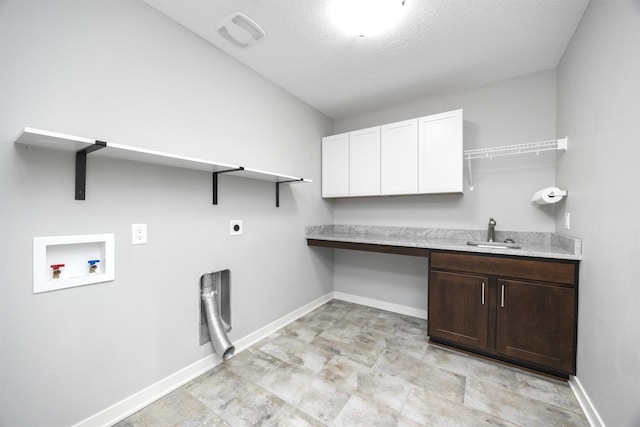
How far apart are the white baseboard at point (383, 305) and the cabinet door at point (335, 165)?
1388 mm

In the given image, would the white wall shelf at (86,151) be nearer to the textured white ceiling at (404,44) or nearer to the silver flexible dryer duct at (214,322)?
the silver flexible dryer duct at (214,322)

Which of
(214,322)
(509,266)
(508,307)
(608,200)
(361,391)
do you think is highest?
(608,200)

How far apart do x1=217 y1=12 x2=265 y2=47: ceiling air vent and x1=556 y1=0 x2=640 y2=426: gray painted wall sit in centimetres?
199

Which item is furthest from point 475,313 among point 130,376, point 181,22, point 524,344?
point 181,22

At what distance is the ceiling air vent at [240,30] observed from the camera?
1.66m

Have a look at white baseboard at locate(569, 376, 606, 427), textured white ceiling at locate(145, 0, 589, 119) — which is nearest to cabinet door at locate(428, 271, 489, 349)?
white baseboard at locate(569, 376, 606, 427)

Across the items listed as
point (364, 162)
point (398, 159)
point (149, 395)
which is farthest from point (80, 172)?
point (398, 159)

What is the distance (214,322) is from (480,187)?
2761 millimetres

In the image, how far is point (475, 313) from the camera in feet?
6.60

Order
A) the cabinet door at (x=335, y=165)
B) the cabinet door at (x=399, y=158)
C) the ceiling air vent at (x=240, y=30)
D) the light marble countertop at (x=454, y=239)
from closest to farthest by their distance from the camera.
A: the ceiling air vent at (x=240, y=30) < the light marble countertop at (x=454, y=239) < the cabinet door at (x=399, y=158) < the cabinet door at (x=335, y=165)

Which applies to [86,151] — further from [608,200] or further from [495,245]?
[495,245]

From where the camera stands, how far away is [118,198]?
1.43 meters

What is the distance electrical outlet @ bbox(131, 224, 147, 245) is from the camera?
1.50 metres

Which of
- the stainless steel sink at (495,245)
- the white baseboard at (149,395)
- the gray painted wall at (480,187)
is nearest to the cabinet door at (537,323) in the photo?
the stainless steel sink at (495,245)
